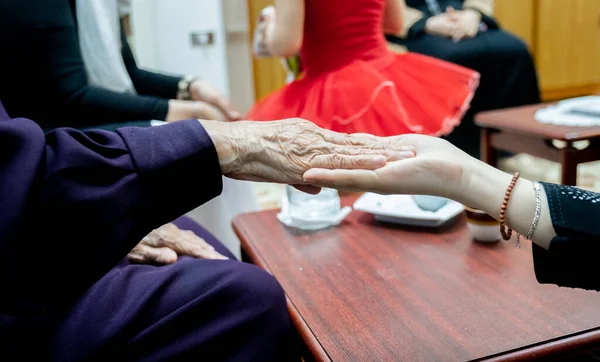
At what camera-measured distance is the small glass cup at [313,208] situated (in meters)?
1.32

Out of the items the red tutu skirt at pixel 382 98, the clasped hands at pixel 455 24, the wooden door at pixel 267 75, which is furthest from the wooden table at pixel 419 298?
the wooden door at pixel 267 75

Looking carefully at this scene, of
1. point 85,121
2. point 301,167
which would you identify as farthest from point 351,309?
point 85,121

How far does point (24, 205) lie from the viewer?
2.12ft

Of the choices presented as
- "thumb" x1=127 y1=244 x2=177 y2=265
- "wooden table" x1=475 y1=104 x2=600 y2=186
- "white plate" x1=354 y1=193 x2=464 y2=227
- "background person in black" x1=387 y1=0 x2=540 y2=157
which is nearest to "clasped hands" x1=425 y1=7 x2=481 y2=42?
"background person in black" x1=387 y1=0 x2=540 y2=157

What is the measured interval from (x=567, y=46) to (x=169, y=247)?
4.19m

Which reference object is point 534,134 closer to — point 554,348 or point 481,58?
point 481,58

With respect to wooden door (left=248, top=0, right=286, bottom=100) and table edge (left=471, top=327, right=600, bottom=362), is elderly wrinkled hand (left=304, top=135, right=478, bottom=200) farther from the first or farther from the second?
wooden door (left=248, top=0, right=286, bottom=100)

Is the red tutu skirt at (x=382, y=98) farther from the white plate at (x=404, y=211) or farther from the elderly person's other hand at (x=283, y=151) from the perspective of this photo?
the elderly person's other hand at (x=283, y=151)

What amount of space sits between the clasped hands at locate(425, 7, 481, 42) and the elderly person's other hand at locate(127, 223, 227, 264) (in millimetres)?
2260

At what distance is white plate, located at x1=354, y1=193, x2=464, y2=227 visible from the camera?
1260mm

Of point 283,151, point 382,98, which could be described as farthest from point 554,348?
point 382,98

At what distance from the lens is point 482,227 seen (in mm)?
1139

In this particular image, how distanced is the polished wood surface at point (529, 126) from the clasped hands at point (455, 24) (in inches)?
37.1

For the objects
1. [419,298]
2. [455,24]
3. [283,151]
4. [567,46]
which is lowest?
[419,298]
